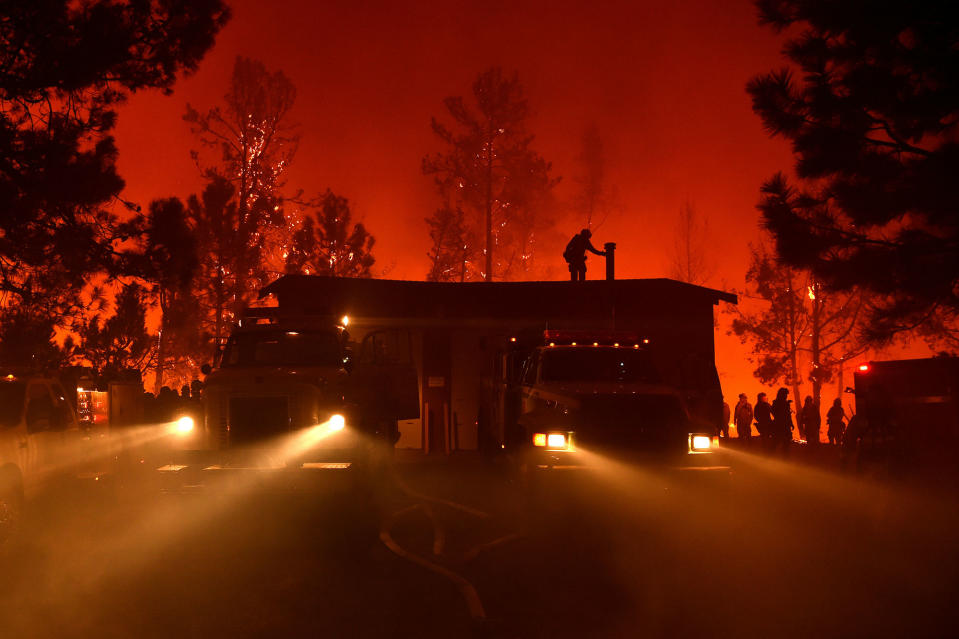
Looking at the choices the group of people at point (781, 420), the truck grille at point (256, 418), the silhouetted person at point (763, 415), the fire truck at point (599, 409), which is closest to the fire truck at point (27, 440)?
the truck grille at point (256, 418)

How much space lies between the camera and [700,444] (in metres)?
10.3

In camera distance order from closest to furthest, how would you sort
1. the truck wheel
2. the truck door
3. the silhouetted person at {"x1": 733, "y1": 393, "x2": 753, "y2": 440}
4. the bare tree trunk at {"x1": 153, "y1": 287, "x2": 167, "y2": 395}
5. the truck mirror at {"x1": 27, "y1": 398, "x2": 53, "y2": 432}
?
the truck wheel
the truck mirror at {"x1": 27, "y1": 398, "x2": 53, "y2": 432}
the truck door
the silhouetted person at {"x1": 733, "y1": 393, "x2": 753, "y2": 440}
the bare tree trunk at {"x1": 153, "y1": 287, "x2": 167, "y2": 395}

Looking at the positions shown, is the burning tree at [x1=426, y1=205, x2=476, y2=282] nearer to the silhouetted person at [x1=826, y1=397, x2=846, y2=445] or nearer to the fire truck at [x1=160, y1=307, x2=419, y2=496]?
the silhouetted person at [x1=826, y1=397, x2=846, y2=445]

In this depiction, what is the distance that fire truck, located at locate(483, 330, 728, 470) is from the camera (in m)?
10.2

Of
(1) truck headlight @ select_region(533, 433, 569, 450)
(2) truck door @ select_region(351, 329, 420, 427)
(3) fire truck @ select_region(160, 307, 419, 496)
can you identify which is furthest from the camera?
(2) truck door @ select_region(351, 329, 420, 427)

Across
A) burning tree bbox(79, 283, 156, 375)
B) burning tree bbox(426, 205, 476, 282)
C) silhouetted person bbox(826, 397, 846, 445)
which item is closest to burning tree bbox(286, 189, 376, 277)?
burning tree bbox(426, 205, 476, 282)

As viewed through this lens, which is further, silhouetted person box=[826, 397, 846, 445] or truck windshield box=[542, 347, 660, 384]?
silhouetted person box=[826, 397, 846, 445]

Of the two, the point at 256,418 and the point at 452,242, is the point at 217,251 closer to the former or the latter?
the point at 452,242

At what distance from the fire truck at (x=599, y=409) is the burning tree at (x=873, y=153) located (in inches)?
138

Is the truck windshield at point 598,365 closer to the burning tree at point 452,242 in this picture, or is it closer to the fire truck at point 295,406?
the fire truck at point 295,406

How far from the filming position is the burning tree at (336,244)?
5312cm

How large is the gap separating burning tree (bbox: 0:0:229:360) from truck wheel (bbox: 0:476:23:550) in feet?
20.9

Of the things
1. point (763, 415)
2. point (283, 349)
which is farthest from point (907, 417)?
point (763, 415)

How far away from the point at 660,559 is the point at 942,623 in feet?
10.4
